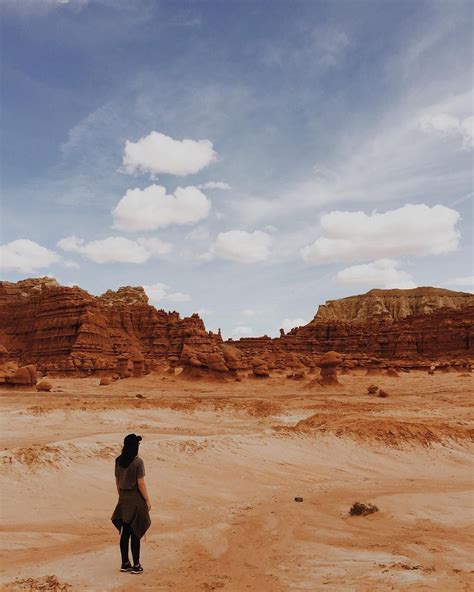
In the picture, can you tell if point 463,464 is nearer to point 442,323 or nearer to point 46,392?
point 46,392

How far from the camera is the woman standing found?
6367 mm

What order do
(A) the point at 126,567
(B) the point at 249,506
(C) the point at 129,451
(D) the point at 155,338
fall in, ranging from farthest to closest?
(D) the point at 155,338 → (B) the point at 249,506 → (C) the point at 129,451 → (A) the point at 126,567

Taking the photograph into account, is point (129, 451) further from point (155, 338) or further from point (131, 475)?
point (155, 338)

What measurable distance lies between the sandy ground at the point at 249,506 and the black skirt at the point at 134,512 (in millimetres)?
537

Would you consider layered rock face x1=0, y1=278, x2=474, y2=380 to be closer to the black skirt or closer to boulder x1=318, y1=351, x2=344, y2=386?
boulder x1=318, y1=351, x2=344, y2=386

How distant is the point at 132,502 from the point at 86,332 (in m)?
63.5

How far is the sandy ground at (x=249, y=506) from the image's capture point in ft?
20.1

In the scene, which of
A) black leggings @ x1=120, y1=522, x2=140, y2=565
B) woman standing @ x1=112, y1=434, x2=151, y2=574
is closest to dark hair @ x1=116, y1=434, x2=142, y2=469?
woman standing @ x1=112, y1=434, x2=151, y2=574

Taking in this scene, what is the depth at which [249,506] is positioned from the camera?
9.88 metres

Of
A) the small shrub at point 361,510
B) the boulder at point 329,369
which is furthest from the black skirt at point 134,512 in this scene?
the boulder at point 329,369

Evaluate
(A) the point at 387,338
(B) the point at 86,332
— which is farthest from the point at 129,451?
(A) the point at 387,338

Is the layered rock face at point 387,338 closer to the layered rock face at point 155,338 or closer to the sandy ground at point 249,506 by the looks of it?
the layered rock face at point 155,338

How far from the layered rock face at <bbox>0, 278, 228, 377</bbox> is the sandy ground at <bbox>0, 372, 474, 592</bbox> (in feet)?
140

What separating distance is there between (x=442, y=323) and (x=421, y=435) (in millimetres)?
74349
